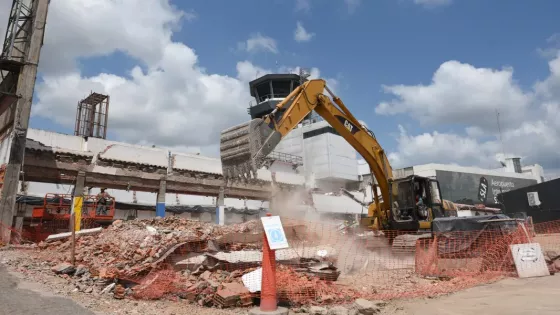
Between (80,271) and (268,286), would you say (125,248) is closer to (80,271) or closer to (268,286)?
(80,271)

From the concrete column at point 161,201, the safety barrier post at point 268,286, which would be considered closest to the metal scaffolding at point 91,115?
the concrete column at point 161,201

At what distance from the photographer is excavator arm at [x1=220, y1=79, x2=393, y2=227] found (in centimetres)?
952

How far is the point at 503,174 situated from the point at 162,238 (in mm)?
62964

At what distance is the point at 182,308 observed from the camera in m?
6.11

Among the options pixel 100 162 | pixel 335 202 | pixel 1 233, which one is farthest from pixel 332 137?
pixel 1 233

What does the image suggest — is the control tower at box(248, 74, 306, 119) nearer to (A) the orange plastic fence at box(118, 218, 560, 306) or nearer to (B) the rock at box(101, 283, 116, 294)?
(A) the orange plastic fence at box(118, 218, 560, 306)

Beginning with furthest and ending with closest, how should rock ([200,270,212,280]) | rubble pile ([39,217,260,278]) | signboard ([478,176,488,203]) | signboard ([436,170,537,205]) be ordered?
signboard ([478,176,488,203]) → signboard ([436,170,537,205]) → rubble pile ([39,217,260,278]) → rock ([200,270,212,280])

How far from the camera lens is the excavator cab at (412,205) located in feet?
40.6

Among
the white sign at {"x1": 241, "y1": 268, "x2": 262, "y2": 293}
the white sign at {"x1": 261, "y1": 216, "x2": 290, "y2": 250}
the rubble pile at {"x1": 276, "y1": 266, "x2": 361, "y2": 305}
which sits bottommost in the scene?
the rubble pile at {"x1": 276, "y1": 266, "x2": 361, "y2": 305}

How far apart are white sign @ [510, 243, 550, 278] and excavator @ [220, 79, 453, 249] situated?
2.48m

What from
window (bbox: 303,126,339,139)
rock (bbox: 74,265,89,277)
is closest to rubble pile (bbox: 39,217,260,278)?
rock (bbox: 74,265,89,277)

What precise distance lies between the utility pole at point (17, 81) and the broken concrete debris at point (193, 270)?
19.4 ft

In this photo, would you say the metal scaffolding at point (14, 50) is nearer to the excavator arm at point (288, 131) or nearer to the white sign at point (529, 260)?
the excavator arm at point (288, 131)

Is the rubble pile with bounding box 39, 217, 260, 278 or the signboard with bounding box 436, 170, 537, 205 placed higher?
the signboard with bounding box 436, 170, 537, 205
